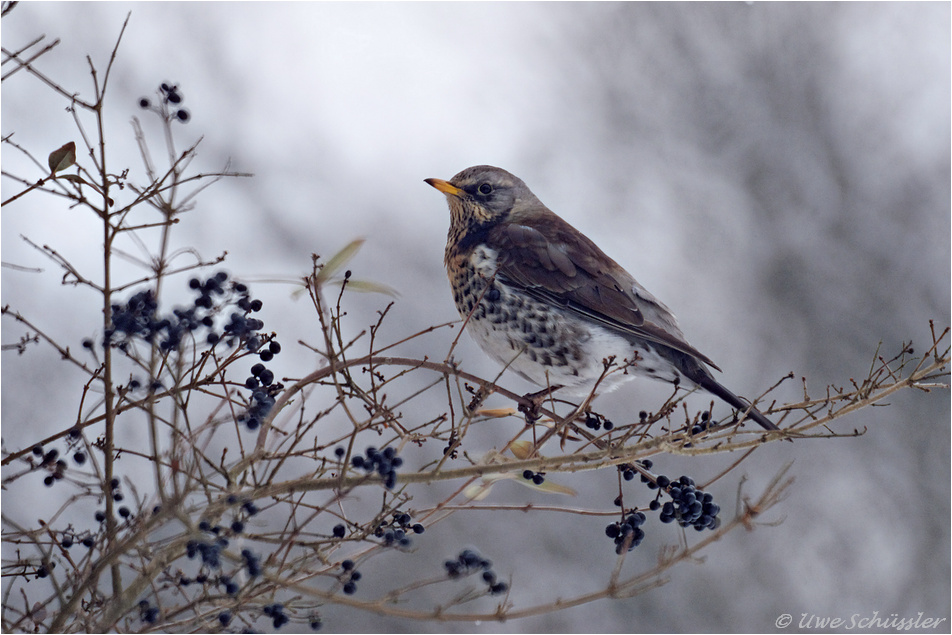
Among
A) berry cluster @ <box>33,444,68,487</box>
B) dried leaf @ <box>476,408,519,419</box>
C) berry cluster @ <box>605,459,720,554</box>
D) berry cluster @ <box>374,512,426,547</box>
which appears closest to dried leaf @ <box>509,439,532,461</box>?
dried leaf @ <box>476,408,519,419</box>

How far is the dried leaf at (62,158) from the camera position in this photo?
3.88 feet

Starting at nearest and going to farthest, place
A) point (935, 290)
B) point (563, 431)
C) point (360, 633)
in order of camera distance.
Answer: point (563, 431)
point (360, 633)
point (935, 290)

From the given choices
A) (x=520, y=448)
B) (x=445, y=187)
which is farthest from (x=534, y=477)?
(x=445, y=187)

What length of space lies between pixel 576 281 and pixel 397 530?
1088 millimetres

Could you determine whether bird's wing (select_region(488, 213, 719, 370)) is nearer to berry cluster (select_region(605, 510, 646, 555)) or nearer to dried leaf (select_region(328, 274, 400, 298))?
berry cluster (select_region(605, 510, 646, 555))

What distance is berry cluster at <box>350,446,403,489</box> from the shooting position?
3.63 feet

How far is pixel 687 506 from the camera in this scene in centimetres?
150

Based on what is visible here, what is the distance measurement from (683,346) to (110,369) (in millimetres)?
1269

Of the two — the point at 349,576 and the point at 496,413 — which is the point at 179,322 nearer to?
the point at 349,576

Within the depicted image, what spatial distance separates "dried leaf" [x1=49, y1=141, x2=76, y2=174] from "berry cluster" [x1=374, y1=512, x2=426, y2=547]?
0.69 m

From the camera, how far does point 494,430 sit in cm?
439

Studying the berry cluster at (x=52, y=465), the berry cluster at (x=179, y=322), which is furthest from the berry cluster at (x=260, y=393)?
the berry cluster at (x=52, y=465)

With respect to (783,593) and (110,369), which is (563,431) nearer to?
(110,369)

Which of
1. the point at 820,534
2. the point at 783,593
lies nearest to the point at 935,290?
the point at 820,534
